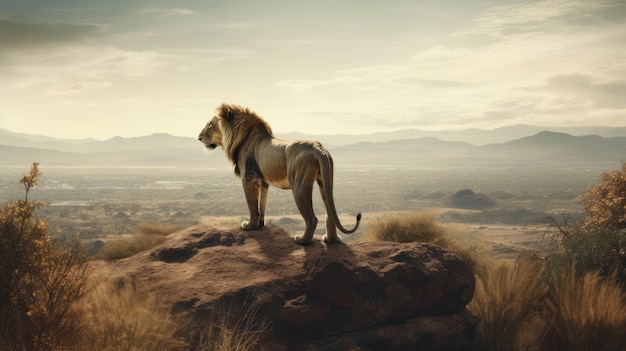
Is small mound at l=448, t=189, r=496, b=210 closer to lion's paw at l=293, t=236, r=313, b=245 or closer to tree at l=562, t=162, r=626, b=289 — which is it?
tree at l=562, t=162, r=626, b=289

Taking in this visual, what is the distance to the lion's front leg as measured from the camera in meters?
9.22

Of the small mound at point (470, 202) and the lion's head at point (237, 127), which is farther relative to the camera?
the small mound at point (470, 202)

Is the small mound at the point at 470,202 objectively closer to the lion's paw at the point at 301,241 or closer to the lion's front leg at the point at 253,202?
the lion's front leg at the point at 253,202

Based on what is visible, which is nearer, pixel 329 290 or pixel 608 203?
pixel 329 290

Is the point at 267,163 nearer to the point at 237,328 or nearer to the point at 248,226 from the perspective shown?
the point at 248,226

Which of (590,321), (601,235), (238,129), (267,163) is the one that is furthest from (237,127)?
(601,235)

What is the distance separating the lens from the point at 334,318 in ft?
25.3

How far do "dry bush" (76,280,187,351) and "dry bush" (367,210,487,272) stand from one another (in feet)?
20.9

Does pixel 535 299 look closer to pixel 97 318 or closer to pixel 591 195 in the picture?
pixel 591 195

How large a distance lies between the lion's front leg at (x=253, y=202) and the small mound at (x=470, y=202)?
9457 centimetres

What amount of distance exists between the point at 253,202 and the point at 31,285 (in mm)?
3900

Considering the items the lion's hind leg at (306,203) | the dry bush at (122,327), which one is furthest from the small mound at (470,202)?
the dry bush at (122,327)

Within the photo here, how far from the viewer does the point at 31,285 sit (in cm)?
601

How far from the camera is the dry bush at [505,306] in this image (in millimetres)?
8727
